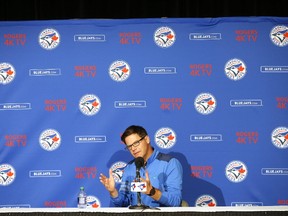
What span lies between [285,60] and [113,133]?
5.78 ft

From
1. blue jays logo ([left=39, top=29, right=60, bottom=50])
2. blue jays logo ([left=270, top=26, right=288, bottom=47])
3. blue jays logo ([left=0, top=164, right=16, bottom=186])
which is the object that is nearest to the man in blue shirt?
blue jays logo ([left=0, top=164, right=16, bottom=186])

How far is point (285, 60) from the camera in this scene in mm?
4137

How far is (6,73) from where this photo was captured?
4156 millimetres

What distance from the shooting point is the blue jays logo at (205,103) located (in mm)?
4098

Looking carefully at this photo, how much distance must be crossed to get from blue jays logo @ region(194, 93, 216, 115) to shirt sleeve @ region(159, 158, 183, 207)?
0.76 m

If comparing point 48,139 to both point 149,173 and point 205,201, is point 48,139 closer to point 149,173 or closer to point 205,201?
point 149,173

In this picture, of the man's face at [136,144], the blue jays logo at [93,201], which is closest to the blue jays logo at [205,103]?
the man's face at [136,144]

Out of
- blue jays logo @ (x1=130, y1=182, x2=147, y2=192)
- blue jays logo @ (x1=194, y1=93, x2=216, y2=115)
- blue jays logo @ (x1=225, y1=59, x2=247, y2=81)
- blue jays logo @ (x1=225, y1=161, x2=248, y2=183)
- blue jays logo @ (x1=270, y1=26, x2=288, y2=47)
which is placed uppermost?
blue jays logo @ (x1=270, y1=26, x2=288, y2=47)

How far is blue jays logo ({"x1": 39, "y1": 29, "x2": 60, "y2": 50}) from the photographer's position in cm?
419

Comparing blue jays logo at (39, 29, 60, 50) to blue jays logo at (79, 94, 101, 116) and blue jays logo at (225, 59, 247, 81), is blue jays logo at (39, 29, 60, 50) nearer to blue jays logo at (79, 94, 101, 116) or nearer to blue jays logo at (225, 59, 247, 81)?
blue jays logo at (79, 94, 101, 116)

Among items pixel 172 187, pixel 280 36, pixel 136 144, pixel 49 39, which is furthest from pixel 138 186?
pixel 280 36

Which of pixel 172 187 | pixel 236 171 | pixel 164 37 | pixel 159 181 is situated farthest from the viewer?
pixel 164 37

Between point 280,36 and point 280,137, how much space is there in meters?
0.95

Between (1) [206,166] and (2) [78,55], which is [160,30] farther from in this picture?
(1) [206,166]
